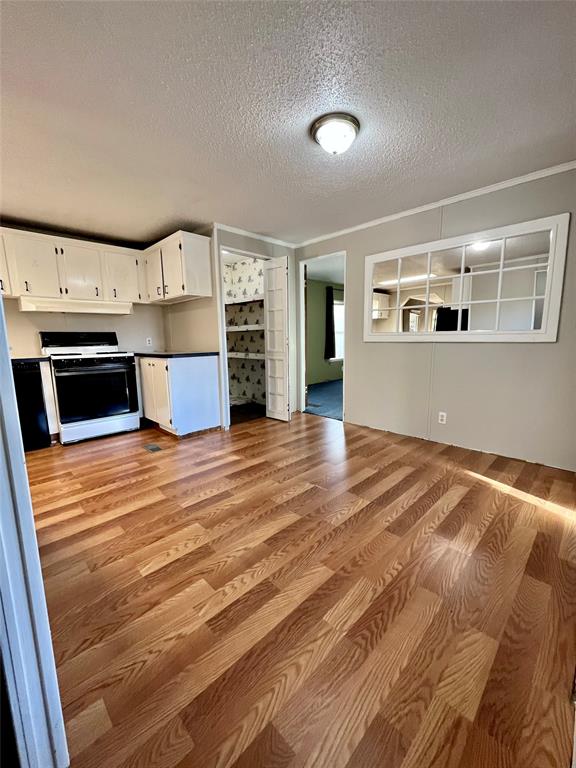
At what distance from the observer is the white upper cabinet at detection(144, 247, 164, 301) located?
386 cm

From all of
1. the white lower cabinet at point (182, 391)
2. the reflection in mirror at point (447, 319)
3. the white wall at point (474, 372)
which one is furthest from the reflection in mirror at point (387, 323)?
the white lower cabinet at point (182, 391)

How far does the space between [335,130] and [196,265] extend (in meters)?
2.17

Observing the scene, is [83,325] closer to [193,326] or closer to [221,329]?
[193,326]

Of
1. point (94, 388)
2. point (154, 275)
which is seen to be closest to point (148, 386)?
point (94, 388)

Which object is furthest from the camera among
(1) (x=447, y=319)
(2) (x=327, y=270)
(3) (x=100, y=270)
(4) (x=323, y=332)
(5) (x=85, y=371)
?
(4) (x=323, y=332)

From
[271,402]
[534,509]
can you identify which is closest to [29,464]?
[271,402]

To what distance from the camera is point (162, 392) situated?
3.65 metres

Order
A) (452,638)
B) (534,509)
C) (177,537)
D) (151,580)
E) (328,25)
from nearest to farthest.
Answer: (452,638) < (328,25) < (151,580) < (177,537) < (534,509)

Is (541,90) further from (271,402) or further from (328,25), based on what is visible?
(271,402)

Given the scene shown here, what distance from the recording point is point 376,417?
3.78m

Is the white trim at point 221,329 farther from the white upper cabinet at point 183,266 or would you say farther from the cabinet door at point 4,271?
the cabinet door at point 4,271

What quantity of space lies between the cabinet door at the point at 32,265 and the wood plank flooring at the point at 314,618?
7.26 feet

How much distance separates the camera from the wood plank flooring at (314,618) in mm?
911

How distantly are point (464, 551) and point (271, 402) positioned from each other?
3.11 meters
